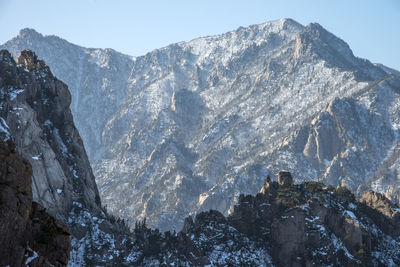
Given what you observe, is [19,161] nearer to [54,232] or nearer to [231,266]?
[54,232]

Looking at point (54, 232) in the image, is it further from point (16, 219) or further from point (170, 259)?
point (170, 259)

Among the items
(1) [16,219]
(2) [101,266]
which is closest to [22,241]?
(1) [16,219]

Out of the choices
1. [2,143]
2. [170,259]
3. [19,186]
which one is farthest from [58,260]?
[170,259]

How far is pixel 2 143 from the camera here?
81188 mm

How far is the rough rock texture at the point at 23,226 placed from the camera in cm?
7544

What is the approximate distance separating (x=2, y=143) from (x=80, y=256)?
123916mm

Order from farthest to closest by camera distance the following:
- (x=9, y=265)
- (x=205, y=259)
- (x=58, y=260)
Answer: (x=205, y=259) < (x=58, y=260) < (x=9, y=265)

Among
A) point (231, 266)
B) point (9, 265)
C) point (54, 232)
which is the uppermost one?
point (231, 266)

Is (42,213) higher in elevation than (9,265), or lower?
higher

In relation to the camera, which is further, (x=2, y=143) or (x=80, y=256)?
(x=80, y=256)

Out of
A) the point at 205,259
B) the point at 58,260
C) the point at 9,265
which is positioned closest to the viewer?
the point at 9,265

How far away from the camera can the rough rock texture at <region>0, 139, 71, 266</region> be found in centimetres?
7544

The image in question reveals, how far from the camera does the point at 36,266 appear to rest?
75.9 metres

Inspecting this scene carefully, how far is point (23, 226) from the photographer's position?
77.6 meters
